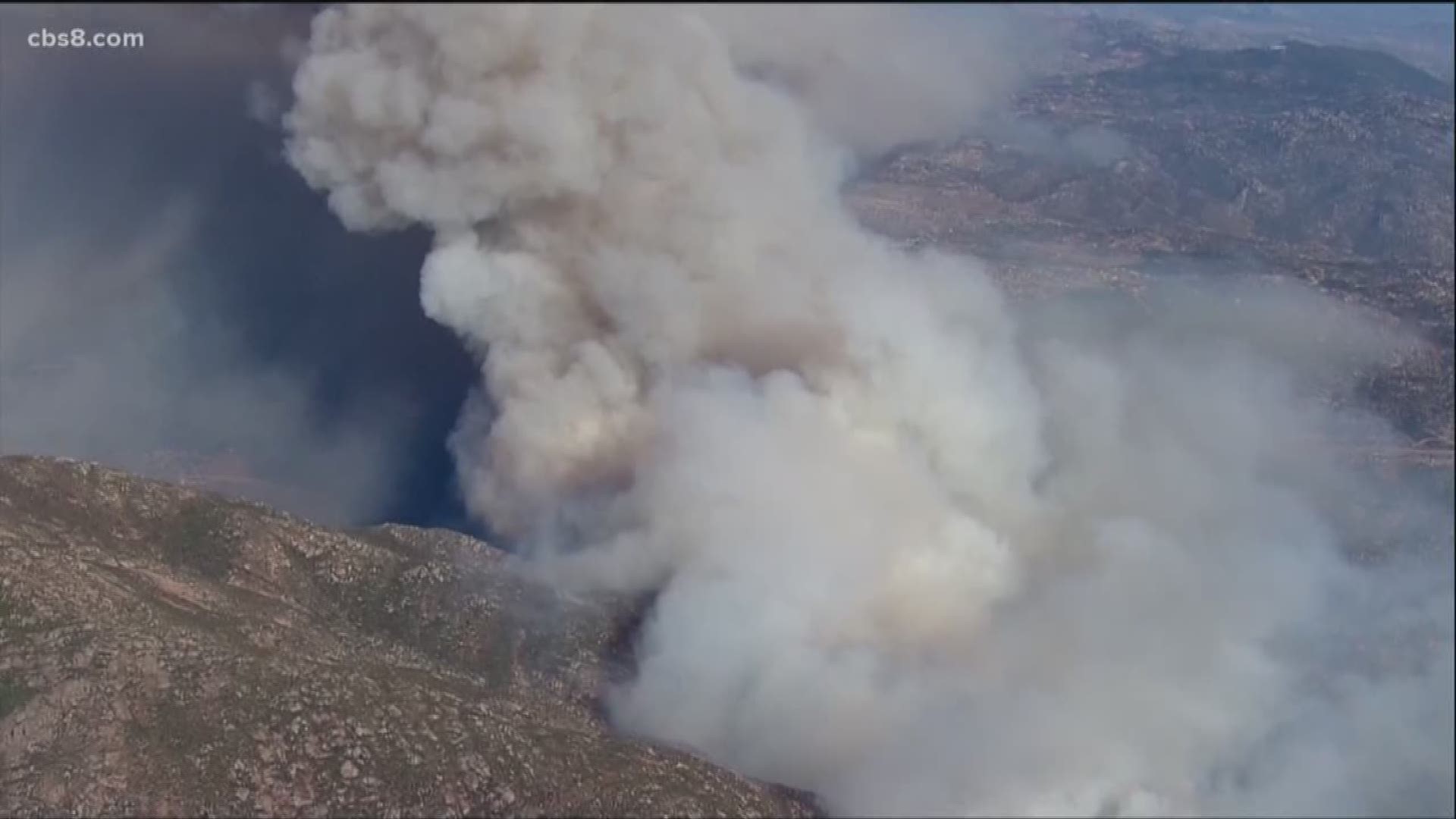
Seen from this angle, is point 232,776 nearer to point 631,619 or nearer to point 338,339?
point 631,619

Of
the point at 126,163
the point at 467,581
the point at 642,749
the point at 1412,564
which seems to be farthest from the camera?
the point at 1412,564

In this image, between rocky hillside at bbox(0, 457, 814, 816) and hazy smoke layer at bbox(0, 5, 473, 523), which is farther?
hazy smoke layer at bbox(0, 5, 473, 523)

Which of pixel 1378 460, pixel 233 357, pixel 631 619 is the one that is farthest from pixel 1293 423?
pixel 233 357

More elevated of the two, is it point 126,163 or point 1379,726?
point 126,163

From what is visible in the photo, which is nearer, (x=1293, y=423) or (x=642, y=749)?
(x=642, y=749)

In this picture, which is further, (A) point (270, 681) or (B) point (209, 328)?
(B) point (209, 328)

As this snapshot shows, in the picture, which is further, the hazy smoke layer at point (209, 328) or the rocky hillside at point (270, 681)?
the hazy smoke layer at point (209, 328)

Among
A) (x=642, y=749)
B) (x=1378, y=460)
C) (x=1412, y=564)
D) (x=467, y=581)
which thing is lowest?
(x=642, y=749)

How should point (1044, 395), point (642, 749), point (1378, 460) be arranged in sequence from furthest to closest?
point (1378, 460)
point (1044, 395)
point (642, 749)
